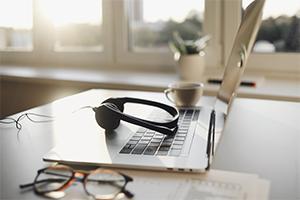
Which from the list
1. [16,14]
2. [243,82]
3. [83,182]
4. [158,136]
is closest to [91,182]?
[83,182]

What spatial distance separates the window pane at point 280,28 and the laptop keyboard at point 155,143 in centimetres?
126

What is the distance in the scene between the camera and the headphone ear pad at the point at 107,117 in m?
0.88

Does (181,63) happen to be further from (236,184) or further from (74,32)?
(236,184)

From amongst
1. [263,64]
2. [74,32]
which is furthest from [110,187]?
[74,32]

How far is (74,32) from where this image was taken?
A: 2.60 meters

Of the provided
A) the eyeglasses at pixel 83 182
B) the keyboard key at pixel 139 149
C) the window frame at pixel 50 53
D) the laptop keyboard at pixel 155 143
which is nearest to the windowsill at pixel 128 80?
the window frame at pixel 50 53

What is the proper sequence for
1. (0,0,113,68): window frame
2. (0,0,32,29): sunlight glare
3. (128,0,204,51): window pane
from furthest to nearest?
1. (0,0,32,29): sunlight glare
2. (0,0,113,68): window frame
3. (128,0,204,51): window pane

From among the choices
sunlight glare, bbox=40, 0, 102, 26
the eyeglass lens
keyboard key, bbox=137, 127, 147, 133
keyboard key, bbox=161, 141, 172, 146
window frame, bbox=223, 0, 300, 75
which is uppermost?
sunlight glare, bbox=40, 0, 102, 26

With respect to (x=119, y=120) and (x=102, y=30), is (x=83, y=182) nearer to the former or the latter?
(x=119, y=120)

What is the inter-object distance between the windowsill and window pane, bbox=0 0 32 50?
298mm

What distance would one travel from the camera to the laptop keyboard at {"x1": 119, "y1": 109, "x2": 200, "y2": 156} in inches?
30.0

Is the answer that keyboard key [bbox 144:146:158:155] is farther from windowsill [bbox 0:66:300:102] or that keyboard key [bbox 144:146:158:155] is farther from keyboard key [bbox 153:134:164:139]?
windowsill [bbox 0:66:300:102]

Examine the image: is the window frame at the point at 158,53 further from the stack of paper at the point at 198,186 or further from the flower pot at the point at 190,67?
the stack of paper at the point at 198,186

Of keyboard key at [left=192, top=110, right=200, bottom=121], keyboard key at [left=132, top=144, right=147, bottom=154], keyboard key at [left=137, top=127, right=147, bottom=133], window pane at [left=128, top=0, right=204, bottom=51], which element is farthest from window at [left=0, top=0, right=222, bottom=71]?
keyboard key at [left=132, top=144, right=147, bottom=154]
